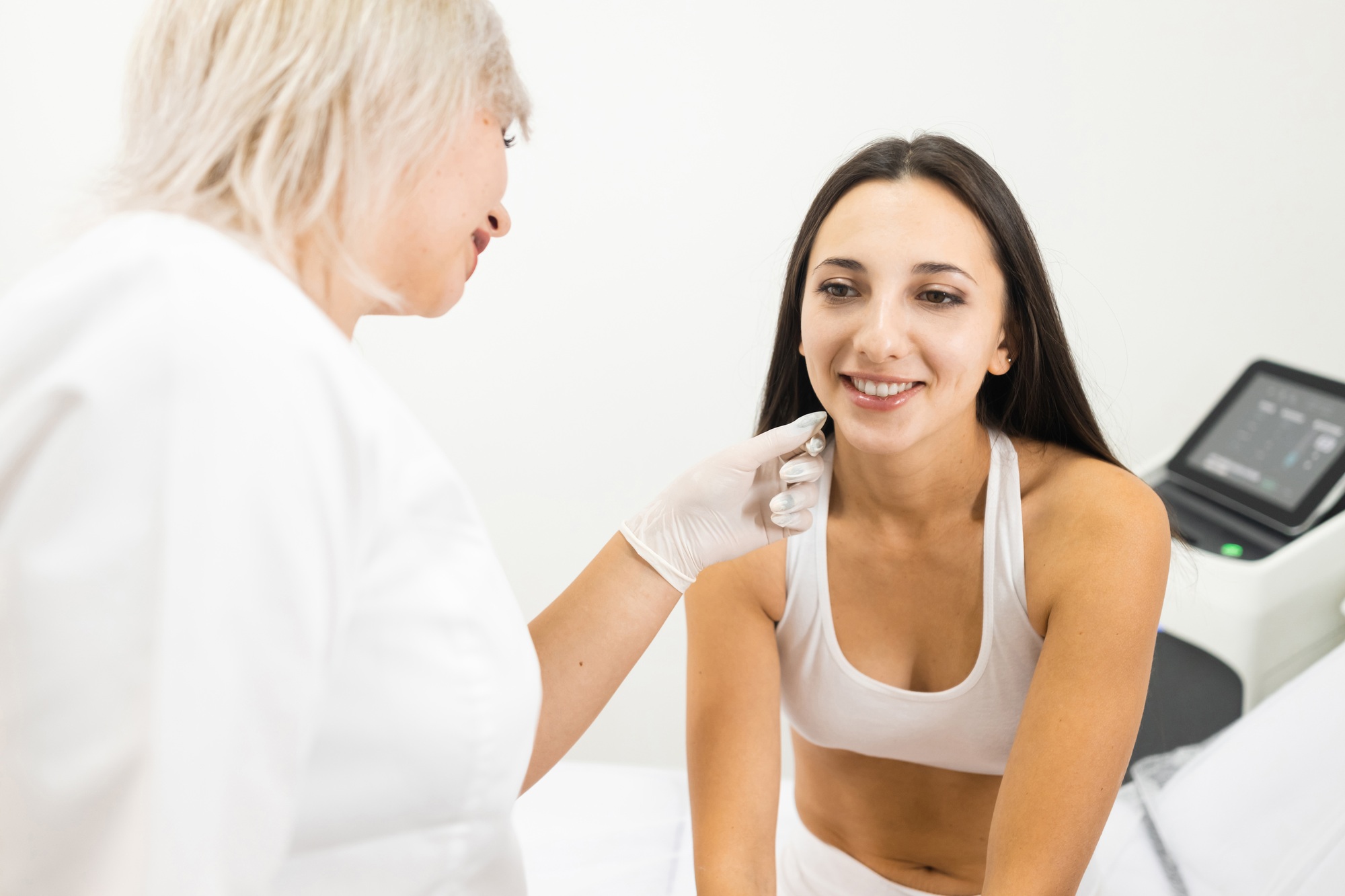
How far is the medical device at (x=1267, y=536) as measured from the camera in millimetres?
1838

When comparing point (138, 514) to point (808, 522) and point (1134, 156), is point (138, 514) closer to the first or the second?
point (808, 522)

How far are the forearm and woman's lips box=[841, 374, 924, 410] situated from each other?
1.07ft

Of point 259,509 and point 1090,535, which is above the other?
point 259,509

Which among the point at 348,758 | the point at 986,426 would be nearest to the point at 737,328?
the point at 986,426

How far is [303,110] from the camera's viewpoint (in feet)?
2.62

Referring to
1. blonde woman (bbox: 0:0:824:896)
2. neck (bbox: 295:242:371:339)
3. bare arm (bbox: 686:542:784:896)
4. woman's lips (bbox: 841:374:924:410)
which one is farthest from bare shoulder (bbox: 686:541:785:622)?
neck (bbox: 295:242:371:339)

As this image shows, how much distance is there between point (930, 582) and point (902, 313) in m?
0.37

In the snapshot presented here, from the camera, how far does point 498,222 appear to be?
3.45 feet

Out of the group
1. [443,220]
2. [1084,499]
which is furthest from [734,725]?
[443,220]

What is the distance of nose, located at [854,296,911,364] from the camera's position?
121 cm

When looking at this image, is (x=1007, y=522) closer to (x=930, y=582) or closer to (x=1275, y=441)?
(x=930, y=582)

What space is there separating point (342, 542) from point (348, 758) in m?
0.19

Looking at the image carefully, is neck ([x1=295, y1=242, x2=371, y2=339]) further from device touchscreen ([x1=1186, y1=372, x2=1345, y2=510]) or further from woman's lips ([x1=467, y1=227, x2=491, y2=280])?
device touchscreen ([x1=1186, y1=372, x2=1345, y2=510])

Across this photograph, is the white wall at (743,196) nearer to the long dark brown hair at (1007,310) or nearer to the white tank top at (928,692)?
the long dark brown hair at (1007,310)
